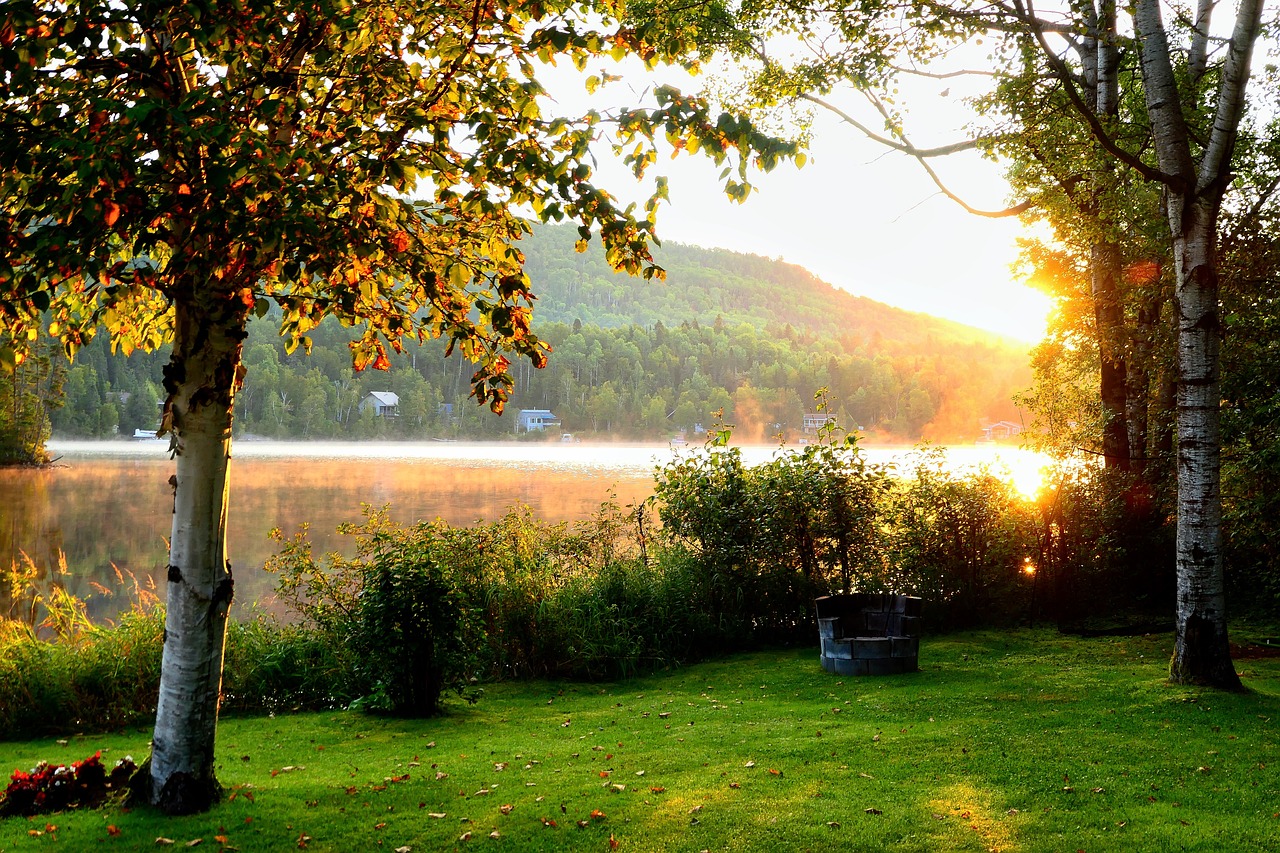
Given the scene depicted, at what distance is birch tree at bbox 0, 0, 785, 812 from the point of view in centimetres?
341

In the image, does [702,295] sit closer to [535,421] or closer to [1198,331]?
[535,421]

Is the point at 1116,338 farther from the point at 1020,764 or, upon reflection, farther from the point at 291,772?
the point at 291,772

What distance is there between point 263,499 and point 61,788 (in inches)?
1390

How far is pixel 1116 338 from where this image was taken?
554 inches

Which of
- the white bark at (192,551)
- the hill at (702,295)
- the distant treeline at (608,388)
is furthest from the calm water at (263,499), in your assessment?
the hill at (702,295)

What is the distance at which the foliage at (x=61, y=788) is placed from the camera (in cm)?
503

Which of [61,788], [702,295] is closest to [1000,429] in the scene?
[61,788]

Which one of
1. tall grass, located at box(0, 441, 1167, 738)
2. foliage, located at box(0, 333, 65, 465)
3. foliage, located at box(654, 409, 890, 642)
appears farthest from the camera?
foliage, located at box(0, 333, 65, 465)

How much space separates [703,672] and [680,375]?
110 metres

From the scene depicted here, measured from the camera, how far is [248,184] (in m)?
3.75

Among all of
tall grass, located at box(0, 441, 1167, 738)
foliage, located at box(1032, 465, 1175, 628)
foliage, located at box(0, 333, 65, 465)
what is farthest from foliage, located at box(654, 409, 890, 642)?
foliage, located at box(0, 333, 65, 465)

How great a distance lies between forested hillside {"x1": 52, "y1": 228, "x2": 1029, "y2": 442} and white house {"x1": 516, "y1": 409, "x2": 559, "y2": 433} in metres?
1.36

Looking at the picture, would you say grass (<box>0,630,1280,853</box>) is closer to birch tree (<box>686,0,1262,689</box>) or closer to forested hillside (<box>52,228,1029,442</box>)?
birch tree (<box>686,0,1262,689</box>)

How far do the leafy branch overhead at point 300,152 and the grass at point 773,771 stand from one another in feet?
8.32
